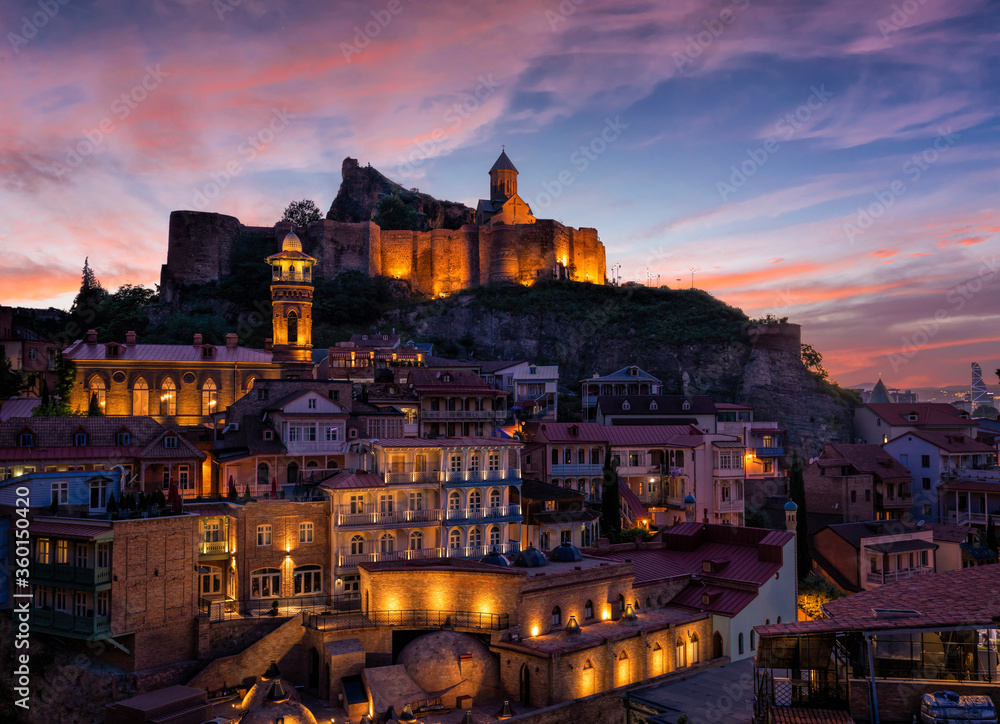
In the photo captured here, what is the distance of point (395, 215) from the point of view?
344ft

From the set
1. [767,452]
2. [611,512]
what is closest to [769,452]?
[767,452]

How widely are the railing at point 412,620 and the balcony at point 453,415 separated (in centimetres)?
1875

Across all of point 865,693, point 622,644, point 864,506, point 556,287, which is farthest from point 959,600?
point 556,287

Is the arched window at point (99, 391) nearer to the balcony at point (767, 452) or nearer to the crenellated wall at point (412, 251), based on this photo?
the crenellated wall at point (412, 251)

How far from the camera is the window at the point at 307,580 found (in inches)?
1410

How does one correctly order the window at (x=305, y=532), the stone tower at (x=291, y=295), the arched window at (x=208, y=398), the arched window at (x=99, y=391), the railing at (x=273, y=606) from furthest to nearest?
the stone tower at (x=291, y=295) < the arched window at (x=208, y=398) < the arched window at (x=99, y=391) < the window at (x=305, y=532) < the railing at (x=273, y=606)

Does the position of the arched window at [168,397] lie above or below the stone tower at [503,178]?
below

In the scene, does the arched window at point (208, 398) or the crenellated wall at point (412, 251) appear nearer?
the arched window at point (208, 398)

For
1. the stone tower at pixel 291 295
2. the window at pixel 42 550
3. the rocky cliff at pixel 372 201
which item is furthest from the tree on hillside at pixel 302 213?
the window at pixel 42 550

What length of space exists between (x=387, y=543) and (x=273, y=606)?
6136 millimetres

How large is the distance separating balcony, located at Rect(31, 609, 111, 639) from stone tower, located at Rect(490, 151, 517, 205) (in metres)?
88.1

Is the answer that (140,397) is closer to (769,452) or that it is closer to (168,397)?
(168,397)

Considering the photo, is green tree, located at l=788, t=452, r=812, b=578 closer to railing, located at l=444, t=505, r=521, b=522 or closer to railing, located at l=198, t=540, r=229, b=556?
railing, located at l=444, t=505, r=521, b=522

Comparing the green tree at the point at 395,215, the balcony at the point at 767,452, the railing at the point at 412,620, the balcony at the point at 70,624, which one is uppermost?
the green tree at the point at 395,215
